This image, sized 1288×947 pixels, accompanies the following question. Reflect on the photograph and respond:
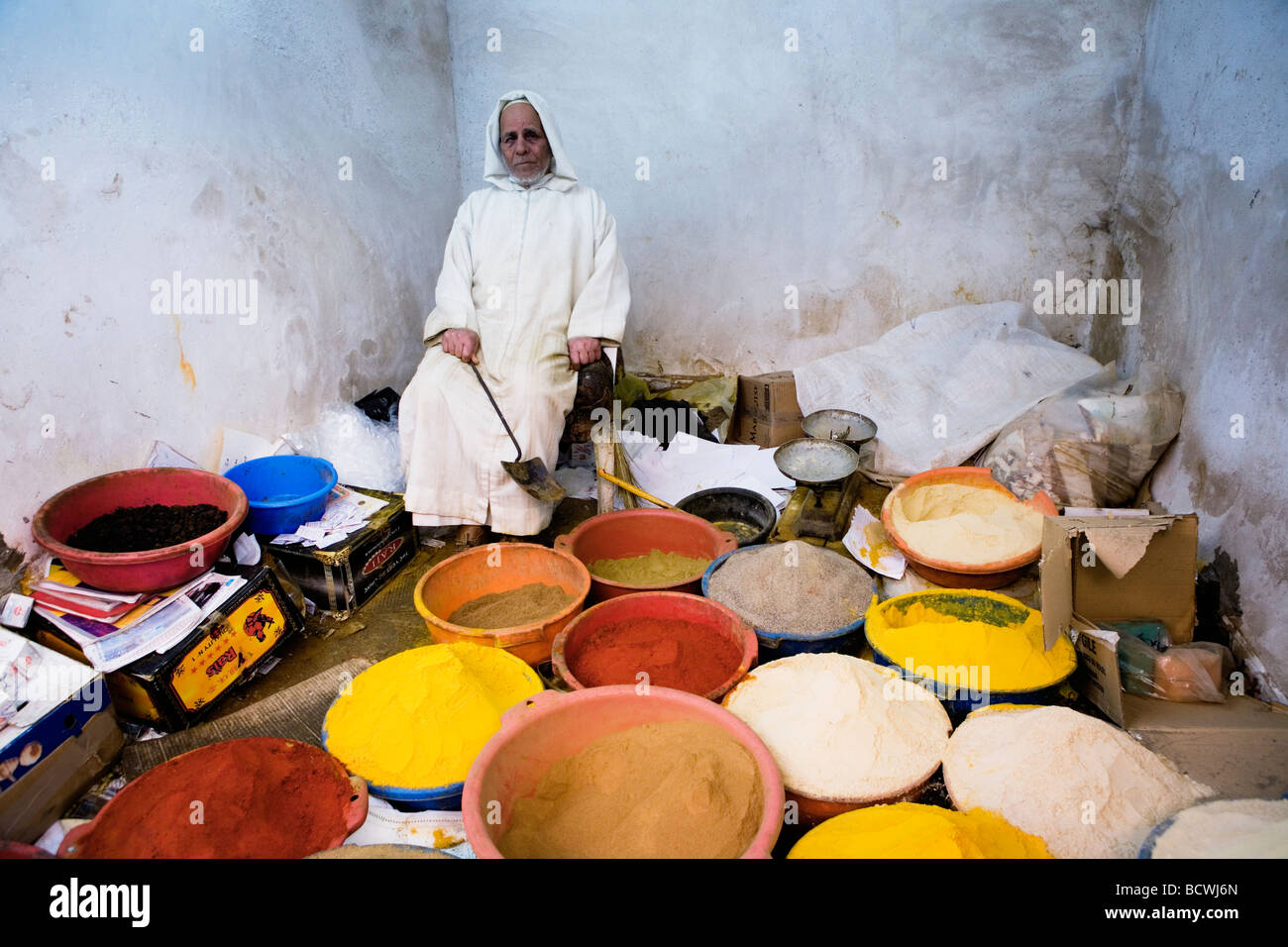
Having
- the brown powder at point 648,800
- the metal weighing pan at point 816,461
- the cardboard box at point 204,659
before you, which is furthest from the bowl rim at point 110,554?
the metal weighing pan at point 816,461

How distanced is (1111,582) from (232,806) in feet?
7.60

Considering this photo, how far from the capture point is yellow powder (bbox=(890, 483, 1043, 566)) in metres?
2.45

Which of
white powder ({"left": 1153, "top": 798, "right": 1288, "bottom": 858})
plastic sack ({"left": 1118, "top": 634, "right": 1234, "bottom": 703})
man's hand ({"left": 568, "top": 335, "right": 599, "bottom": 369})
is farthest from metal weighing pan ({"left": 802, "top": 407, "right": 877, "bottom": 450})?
white powder ({"left": 1153, "top": 798, "right": 1288, "bottom": 858})

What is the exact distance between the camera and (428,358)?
314cm

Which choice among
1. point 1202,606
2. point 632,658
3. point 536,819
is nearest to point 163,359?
point 632,658

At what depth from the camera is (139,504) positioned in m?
2.47

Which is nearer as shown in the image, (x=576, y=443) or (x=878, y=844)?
(x=878, y=844)

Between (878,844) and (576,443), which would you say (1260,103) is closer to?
(878,844)

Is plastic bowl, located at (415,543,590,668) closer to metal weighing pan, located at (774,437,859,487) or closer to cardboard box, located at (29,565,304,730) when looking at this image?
cardboard box, located at (29,565,304,730)

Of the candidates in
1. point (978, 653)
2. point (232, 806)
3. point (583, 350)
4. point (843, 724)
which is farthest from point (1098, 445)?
point (232, 806)

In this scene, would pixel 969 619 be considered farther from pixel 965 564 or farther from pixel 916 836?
pixel 916 836

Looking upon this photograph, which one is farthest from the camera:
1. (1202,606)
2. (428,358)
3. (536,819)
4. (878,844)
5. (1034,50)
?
(1034,50)
